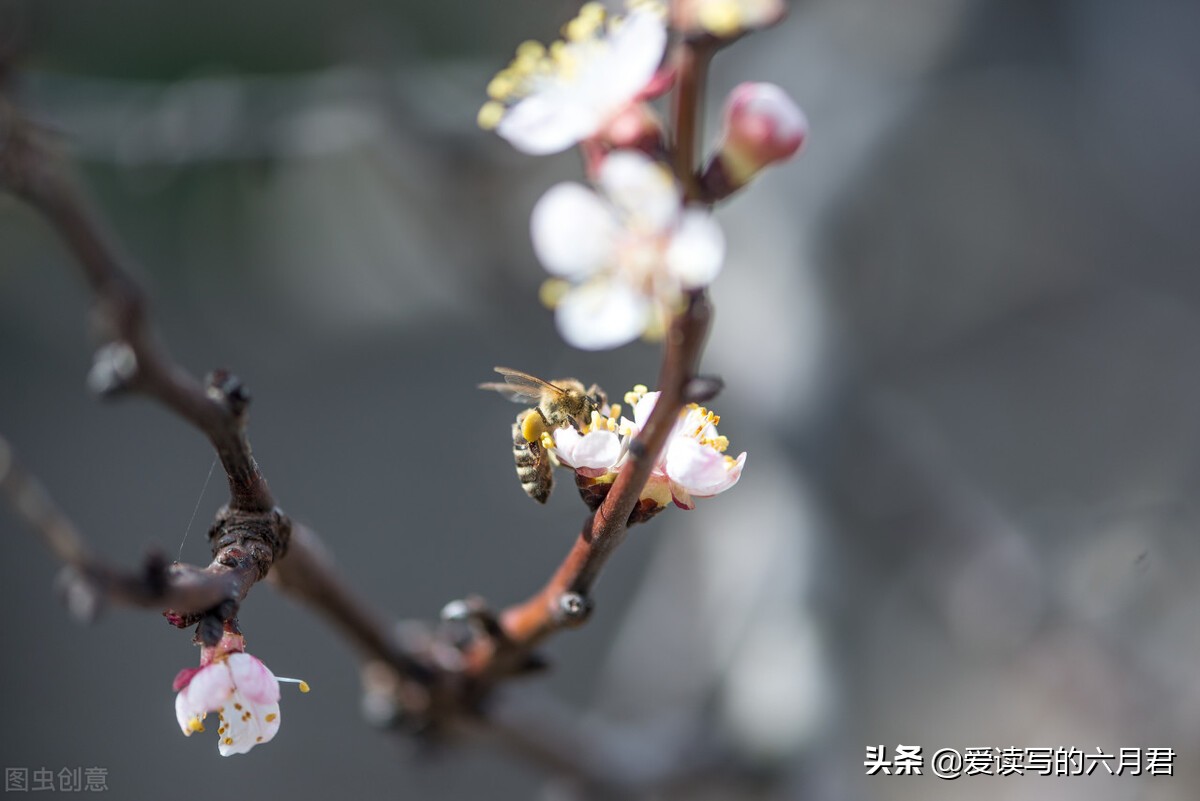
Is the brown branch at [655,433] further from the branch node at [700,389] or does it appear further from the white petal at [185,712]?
the white petal at [185,712]

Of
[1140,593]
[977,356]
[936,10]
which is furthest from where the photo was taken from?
[977,356]

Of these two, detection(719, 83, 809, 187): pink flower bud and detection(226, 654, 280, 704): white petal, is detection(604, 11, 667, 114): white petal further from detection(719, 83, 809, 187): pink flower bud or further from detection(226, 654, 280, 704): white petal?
detection(226, 654, 280, 704): white petal

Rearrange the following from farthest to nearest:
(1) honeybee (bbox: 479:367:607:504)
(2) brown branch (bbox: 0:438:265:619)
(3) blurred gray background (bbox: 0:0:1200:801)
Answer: (3) blurred gray background (bbox: 0:0:1200:801) → (1) honeybee (bbox: 479:367:607:504) → (2) brown branch (bbox: 0:438:265:619)

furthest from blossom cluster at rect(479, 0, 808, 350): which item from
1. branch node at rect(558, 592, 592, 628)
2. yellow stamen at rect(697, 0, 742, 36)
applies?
branch node at rect(558, 592, 592, 628)

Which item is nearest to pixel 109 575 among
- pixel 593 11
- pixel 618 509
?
pixel 618 509

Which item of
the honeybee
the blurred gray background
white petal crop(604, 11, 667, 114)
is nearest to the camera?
white petal crop(604, 11, 667, 114)

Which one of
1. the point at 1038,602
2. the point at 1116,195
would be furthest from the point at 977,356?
the point at 1038,602

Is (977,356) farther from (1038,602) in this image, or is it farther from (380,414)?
(380,414)

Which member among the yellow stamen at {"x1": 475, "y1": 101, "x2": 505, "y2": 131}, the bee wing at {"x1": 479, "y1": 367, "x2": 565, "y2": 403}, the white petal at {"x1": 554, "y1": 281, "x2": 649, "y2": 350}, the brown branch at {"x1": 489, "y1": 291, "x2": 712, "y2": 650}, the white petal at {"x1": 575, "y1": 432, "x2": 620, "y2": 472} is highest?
the bee wing at {"x1": 479, "y1": 367, "x2": 565, "y2": 403}
